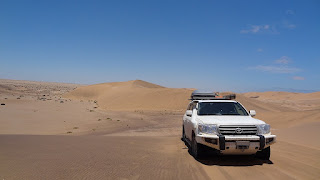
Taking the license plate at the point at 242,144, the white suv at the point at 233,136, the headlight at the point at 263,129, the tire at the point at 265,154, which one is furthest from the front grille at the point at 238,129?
the tire at the point at 265,154

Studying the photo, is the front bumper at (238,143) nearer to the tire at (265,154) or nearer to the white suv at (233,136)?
the white suv at (233,136)

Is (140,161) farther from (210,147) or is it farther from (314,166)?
(314,166)

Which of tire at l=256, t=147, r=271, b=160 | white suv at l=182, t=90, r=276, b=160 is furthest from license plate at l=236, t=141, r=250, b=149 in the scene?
tire at l=256, t=147, r=271, b=160

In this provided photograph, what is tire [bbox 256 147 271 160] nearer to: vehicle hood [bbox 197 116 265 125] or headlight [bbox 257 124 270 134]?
headlight [bbox 257 124 270 134]

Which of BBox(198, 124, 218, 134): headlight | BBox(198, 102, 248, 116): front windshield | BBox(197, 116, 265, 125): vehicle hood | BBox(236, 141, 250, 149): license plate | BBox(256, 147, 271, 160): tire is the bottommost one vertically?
BBox(256, 147, 271, 160): tire

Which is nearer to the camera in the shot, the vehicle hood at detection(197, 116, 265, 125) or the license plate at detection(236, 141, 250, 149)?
the license plate at detection(236, 141, 250, 149)

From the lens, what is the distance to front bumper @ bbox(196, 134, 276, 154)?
686 centimetres

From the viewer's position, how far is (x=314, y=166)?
6.76m

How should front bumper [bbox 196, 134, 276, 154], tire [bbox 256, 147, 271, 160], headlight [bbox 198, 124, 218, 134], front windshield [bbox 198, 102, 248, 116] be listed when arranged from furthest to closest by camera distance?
1. front windshield [bbox 198, 102, 248, 116]
2. tire [bbox 256, 147, 271, 160]
3. headlight [bbox 198, 124, 218, 134]
4. front bumper [bbox 196, 134, 276, 154]

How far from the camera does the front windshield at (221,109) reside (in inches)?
347

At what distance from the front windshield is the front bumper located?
1.81 meters


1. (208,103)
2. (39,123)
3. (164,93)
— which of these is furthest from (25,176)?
(164,93)

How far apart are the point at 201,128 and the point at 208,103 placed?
2010mm

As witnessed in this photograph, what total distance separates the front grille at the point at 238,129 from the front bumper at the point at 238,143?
183 millimetres
